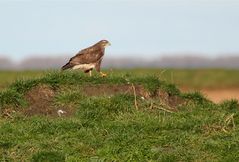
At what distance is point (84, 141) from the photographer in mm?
11531

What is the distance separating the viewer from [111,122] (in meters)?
12.5

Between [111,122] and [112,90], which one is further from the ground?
[112,90]

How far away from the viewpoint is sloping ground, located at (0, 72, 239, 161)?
36.2 ft

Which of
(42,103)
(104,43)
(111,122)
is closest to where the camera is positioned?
(111,122)

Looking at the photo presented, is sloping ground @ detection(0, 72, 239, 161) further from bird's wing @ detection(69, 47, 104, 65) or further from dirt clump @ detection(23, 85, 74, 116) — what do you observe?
bird's wing @ detection(69, 47, 104, 65)

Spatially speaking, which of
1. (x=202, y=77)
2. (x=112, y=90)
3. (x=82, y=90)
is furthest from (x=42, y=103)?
(x=202, y=77)

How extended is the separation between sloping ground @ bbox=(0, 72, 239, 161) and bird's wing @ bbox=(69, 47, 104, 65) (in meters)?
1.62

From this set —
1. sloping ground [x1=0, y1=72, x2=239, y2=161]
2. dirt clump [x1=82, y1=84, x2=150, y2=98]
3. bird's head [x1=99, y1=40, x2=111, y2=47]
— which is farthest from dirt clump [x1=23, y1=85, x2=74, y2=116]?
bird's head [x1=99, y1=40, x2=111, y2=47]

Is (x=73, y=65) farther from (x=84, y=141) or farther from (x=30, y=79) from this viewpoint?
(x=84, y=141)

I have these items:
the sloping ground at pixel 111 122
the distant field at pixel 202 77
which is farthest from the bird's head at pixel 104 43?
the distant field at pixel 202 77

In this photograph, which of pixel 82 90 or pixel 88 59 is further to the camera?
pixel 88 59

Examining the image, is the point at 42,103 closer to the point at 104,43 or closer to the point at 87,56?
the point at 87,56

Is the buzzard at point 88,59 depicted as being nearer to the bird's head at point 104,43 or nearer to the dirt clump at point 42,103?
the bird's head at point 104,43

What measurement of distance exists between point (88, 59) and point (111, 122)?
4.54 m
